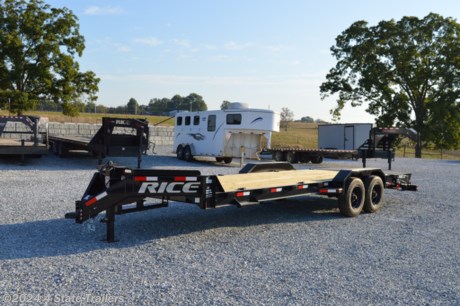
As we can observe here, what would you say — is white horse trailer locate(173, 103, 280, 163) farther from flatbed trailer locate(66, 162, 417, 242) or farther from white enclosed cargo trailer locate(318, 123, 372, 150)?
flatbed trailer locate(66, 162, 417, 242)

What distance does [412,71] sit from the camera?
37.1 m

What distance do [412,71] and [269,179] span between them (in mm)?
32564

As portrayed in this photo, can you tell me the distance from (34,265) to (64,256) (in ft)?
1.41

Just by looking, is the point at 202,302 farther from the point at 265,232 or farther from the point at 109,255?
the point at 265,232

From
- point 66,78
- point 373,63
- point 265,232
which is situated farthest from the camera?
point 373,63

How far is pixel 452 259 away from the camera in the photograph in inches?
240

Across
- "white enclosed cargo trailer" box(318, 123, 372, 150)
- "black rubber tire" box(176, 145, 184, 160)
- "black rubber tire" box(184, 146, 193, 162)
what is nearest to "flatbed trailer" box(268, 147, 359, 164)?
"white enclosed cargo trailer" box(318, 123, 372, 150)

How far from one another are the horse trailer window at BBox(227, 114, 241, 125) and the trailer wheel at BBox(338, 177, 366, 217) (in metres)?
10.3

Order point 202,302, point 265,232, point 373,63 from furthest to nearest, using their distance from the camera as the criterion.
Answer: point 373,63, point 265,232, point 202,302

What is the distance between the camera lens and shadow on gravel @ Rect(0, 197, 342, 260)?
5.98m

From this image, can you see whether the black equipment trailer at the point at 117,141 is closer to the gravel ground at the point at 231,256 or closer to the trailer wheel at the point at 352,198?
the gravel ground at the point at 231,256

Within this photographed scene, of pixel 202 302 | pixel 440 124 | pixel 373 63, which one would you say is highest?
pixel 373 63

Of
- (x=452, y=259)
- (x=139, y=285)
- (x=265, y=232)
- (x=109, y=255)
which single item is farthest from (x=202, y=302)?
(x=452, y=259)

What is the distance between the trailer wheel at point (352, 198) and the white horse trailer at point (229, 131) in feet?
33.4
